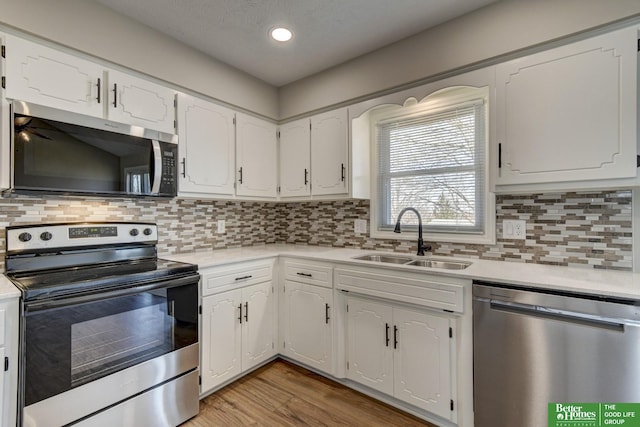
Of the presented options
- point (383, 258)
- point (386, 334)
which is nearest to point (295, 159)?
point (383, 258)

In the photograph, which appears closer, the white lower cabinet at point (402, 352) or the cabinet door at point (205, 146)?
the white lower cabinet at point (402, 352)

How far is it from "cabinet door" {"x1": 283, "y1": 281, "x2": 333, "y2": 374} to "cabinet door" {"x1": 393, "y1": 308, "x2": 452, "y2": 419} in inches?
20.8

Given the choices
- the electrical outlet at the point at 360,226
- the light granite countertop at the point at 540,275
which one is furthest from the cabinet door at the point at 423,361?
the electrical outlet at the point at 360,226

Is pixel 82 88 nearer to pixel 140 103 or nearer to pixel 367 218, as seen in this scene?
pixel 140 103

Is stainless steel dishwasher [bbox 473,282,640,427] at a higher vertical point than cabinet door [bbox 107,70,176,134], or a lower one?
lower

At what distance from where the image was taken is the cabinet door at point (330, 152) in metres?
2.53

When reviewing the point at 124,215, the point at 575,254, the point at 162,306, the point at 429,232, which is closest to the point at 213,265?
the point at 162,306

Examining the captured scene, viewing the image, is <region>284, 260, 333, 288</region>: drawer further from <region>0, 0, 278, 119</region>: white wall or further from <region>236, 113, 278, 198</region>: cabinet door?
<region>0, 0, 278, 119</region>: white wall

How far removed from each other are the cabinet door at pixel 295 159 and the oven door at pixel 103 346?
4.28 ft

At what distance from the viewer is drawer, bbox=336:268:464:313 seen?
5.49 feet

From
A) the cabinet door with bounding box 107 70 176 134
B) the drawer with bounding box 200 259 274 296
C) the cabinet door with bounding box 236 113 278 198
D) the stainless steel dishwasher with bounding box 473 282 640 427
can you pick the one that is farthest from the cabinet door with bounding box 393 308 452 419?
the cabinet door with bounding box 107 70 176 134

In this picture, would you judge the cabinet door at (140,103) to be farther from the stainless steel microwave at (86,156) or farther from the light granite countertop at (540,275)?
the light granite countertop at (540,275)

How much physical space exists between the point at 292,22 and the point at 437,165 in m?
1.48

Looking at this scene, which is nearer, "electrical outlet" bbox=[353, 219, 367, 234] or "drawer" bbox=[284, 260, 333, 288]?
"drawer" bbox=[284, 260, 333, 288]
